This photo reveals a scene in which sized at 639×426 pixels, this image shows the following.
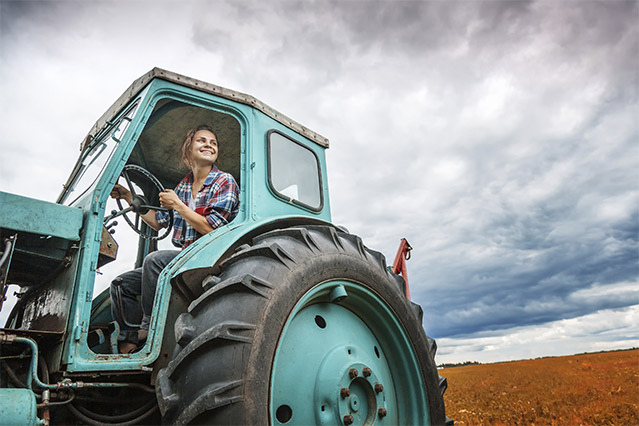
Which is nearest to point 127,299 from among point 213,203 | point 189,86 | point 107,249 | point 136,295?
point 136,295

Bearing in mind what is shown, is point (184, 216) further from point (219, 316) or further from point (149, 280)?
point (219, 316)

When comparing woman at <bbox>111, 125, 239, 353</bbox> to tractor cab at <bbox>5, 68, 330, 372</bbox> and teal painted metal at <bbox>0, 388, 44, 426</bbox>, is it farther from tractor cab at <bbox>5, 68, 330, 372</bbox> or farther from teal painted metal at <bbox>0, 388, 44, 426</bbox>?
teal painted metal at <bbox>0, 388, 44, 426</bbox>

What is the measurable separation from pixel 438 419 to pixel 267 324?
1.36 m

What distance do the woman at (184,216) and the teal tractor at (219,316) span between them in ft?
0.39

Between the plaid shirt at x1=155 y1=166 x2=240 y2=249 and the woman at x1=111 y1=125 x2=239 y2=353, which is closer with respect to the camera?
the woman at x1=111 y1=125 x2=239 y2=353

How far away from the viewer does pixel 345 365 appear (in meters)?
2.19

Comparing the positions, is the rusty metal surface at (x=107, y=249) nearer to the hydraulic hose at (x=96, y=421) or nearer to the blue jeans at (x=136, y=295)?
the blue jeans at (x=136, y=295)

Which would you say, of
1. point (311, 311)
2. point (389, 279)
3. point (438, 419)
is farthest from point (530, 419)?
point (311, 311)

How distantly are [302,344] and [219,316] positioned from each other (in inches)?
20.4

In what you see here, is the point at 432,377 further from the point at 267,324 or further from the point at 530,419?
the point at 530,419

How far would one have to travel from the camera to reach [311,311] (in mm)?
2305

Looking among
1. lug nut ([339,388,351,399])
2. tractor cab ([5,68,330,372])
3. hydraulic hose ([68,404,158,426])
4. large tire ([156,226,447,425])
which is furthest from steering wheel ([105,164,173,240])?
lug nut ([339,388,351,399])

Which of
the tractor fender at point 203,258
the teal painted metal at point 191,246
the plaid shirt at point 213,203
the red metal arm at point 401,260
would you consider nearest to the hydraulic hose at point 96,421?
the teal painted metal at point 191,246

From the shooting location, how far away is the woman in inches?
91.5
